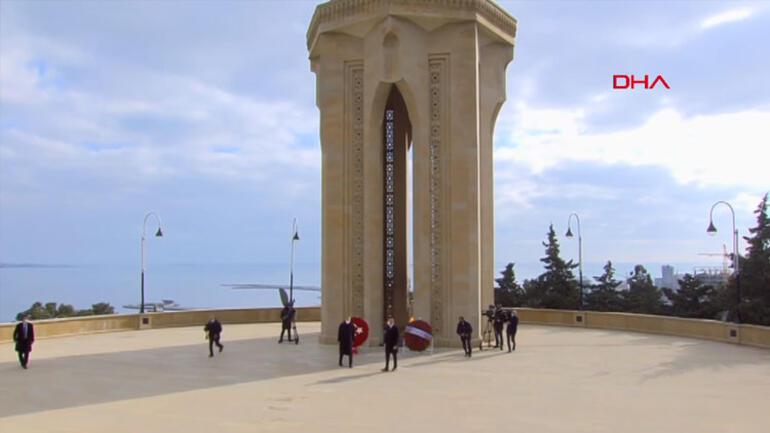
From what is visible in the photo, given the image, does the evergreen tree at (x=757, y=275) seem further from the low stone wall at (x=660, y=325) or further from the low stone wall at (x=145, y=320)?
the low stone wall at (x=145, y=320)

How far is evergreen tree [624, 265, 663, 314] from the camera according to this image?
54719 millimetres

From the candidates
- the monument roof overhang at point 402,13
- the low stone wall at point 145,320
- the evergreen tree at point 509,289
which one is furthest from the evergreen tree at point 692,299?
the monument roof overhang at point 402,13

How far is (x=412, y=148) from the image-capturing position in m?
26.1

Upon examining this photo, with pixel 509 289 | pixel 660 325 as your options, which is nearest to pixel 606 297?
pixel 509 289

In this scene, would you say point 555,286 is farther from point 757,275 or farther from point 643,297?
point 757,275

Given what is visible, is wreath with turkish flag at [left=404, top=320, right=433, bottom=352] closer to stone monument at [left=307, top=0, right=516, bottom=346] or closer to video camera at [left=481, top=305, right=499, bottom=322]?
stone monument at [left=307, top=0, right=516, bottom=346]

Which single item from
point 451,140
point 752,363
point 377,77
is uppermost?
point 377,77

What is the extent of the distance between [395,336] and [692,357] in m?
10.1

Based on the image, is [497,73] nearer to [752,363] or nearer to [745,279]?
[752,363]

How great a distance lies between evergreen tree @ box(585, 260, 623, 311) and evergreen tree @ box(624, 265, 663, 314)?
86cm

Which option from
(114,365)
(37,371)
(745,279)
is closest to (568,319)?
(745,279)

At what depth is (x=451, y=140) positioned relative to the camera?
83.6 feet

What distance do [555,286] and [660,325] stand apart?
2495 cm

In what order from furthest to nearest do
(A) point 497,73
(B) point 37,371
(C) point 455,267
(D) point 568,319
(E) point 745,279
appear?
(E) point 745,279, (D) point 568,319, (A) point 497,73, (C) point 455,267, (B) point 37,371
